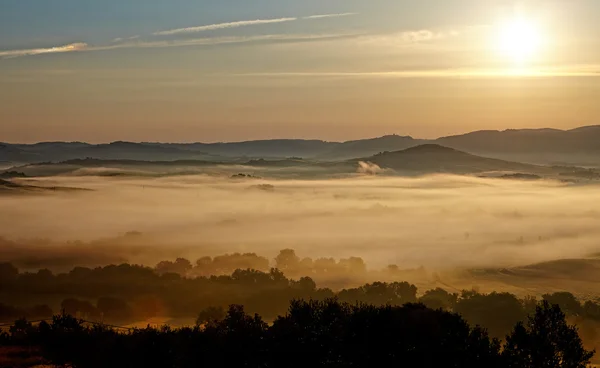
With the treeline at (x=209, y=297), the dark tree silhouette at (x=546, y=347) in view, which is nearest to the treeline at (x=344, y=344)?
the dark tree silhouette at (x=546, y=347)

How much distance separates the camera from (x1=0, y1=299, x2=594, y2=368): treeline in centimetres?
4025

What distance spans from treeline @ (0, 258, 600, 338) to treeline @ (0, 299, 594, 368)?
5451cm

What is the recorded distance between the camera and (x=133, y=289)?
162125mm

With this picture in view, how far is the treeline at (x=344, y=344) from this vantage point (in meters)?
40.2

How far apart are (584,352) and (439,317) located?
10099 millimetres

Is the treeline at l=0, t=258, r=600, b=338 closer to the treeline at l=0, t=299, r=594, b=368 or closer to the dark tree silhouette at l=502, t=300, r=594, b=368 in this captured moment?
the dark tree silhouette at l=502, t=300, r=594, b=368

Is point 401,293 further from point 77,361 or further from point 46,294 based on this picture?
point 77,361

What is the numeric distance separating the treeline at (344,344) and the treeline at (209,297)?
54.5 metres

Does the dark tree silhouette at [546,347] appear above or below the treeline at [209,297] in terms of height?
above

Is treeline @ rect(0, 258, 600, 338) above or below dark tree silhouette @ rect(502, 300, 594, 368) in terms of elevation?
below

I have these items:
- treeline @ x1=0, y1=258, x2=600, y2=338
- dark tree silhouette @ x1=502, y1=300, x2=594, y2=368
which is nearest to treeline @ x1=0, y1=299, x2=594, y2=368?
dark tree silhouette @ x1=502, y1=300, x2=594, y2=368

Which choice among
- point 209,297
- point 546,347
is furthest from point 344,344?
point 209,297

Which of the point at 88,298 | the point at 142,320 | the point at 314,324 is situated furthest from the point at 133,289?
the point at 314,324

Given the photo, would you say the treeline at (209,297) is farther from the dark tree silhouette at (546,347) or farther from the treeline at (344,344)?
the treeline at (344,344)
